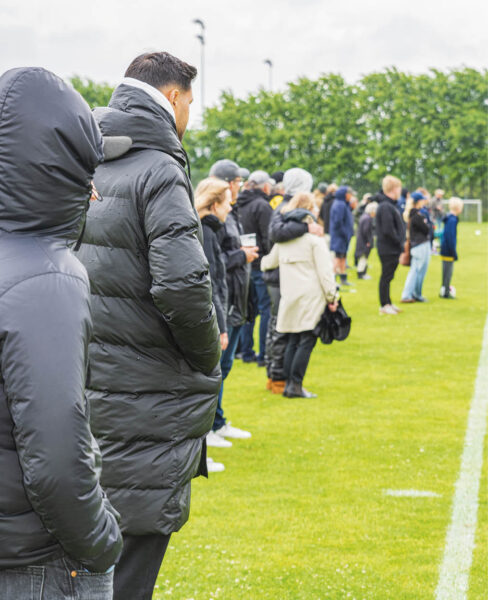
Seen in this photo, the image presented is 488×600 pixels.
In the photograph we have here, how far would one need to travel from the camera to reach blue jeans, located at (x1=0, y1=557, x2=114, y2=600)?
2.07 m

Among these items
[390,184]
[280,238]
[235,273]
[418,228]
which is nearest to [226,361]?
[235,273]

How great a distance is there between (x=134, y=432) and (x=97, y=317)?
0.45 m

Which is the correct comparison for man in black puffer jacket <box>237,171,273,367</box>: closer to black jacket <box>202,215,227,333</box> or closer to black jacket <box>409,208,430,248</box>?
black jacket <box>202,215,227,333</box>

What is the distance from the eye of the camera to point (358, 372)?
10289mm

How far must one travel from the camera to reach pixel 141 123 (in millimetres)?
3387

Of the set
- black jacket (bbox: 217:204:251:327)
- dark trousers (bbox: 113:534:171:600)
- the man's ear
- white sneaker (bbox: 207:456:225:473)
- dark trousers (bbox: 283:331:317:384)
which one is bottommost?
white sneaker (bbox: 207:456:225:473)

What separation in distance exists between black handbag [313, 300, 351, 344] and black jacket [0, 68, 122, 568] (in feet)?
21.4

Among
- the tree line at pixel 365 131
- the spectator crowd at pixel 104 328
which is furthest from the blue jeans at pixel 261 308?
the tree line at pixel 365 131

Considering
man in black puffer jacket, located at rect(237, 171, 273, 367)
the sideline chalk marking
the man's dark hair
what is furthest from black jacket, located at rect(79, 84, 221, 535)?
man in black puffer jacket, located at rect(237, 171, 273, 367)

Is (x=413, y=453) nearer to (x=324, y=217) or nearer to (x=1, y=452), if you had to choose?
(x=1, y=452)

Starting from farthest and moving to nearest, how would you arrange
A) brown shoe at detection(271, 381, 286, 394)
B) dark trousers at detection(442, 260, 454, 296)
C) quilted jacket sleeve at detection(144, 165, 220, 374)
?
1. dark trousers at detection(442, 260, 454, 296)
2. brown shoe at detection(271, 381, 286, 394)
3. quilted jacket sleeve at detection(144, 165, 220, 374)

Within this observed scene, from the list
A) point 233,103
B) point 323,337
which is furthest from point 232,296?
point 233,103

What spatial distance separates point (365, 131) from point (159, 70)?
2322 inches

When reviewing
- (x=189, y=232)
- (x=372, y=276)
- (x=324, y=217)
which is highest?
(x=189, y=232)
